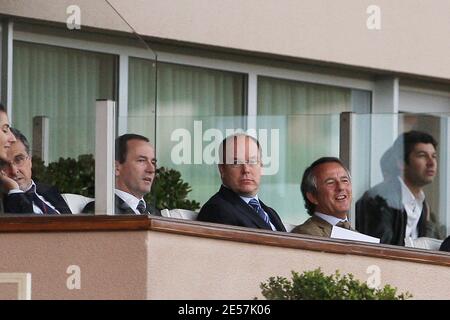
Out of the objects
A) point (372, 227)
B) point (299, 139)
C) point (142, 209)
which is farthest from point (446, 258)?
point (142, 209)

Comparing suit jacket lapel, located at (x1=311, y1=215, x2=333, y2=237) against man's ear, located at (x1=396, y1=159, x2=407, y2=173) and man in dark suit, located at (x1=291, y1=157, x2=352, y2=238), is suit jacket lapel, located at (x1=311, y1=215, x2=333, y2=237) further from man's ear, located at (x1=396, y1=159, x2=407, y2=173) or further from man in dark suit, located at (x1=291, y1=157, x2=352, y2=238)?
man's ear, located at (x1=396, y1=159, x2=407, y2=173)

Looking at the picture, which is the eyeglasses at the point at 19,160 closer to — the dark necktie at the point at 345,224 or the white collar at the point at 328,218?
the white collar at the point at 328,218

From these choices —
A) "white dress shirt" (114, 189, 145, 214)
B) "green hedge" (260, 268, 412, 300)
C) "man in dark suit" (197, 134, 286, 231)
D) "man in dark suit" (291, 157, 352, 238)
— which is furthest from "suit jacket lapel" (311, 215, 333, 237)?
"white dress shirt" (114, 189, 145, 214)

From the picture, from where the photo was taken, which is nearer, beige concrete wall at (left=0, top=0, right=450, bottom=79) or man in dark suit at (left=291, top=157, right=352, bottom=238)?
man in dark suit at (left=291, top=157, right=352, bottom=238)

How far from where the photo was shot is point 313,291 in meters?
10.2

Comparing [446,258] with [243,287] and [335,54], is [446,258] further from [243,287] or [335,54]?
[335,54]

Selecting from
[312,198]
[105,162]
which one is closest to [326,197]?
[312,198]

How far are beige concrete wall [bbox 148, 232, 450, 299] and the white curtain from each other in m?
0.77

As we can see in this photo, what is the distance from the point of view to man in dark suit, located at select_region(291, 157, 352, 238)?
37.7 feet

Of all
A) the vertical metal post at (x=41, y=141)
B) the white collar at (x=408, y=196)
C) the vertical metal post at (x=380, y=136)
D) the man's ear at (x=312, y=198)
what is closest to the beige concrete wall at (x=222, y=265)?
the man's ear at (x=312, y=198)

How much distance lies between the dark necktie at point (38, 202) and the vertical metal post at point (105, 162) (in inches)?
11.7

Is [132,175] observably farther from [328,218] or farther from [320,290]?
[328,218]

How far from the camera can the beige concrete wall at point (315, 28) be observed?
44.0 feet

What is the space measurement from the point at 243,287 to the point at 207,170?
0.90 m
